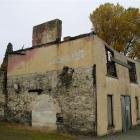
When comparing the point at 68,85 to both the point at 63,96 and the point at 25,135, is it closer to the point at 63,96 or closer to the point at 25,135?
the point at 63,96

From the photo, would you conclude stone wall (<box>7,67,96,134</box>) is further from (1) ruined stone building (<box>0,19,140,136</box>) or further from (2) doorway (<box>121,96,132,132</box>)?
(2) doorway (<box>121,96,132,132</box>)

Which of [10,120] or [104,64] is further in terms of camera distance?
[10,120]

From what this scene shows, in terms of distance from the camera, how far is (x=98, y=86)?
18062mm

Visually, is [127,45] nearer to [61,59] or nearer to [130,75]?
[130,75]

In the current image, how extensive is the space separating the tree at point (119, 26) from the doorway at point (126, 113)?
13633mm

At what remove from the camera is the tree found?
3559 centimetres

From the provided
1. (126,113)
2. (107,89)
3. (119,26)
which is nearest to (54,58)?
(107,89)

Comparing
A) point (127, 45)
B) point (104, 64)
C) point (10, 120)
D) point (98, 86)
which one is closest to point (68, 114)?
point (98, 86)

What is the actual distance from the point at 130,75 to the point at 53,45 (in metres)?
7.88

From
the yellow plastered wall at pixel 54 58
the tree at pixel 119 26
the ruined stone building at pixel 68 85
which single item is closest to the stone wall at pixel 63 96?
the ruined stone building at pixel 68 85

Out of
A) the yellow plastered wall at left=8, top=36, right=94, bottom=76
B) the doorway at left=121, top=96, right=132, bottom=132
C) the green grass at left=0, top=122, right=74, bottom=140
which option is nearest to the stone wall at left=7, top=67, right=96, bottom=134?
the yellow plastered wall at left=8, top=36, right=94, bottom=76

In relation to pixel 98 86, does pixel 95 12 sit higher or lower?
higher

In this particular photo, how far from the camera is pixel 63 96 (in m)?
19.0

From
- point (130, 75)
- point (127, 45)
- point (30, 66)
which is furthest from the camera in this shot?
point (127, 45)
